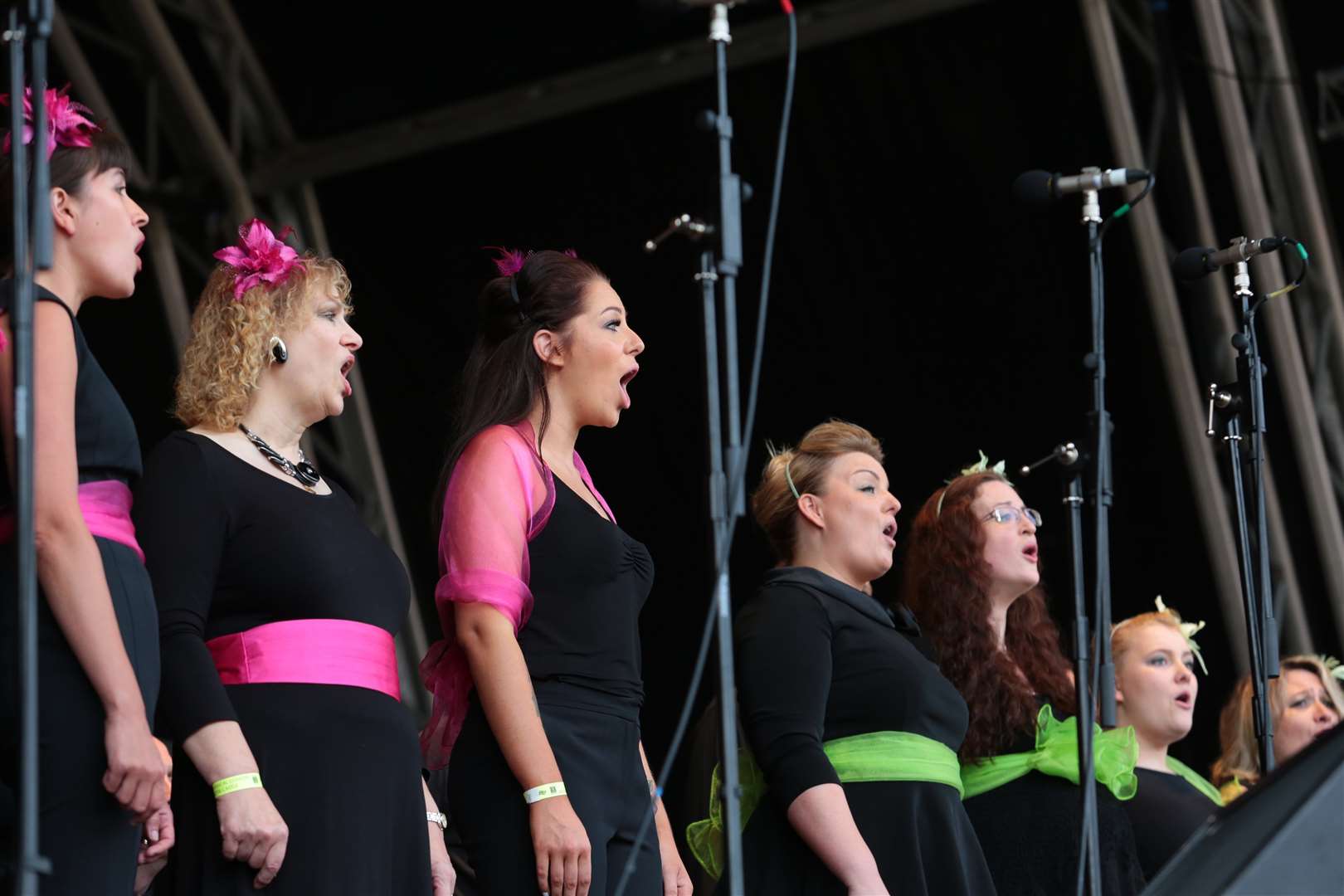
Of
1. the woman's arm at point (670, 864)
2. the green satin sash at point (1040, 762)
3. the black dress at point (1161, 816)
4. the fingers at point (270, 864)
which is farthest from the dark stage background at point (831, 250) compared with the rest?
the fingers at point (270, 864)

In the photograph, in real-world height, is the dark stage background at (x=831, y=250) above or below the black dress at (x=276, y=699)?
above

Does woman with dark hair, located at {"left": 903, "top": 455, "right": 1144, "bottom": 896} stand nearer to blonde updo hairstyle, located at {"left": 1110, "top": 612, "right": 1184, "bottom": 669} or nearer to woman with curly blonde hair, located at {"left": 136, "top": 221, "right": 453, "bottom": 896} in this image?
blonde updo hairstyle, located at {"left": 1110, "top": 612, "right": 1184, "bottom": 669}

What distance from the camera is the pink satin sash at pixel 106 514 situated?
90.9 inches

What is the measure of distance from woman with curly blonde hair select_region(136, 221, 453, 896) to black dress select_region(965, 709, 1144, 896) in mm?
1477

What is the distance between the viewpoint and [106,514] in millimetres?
2389

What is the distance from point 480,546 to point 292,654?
1.27ft

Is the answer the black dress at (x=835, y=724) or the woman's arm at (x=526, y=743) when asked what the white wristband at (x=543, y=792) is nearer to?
the woman's arm at (x=526, y=743)

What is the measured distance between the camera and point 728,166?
2.61m

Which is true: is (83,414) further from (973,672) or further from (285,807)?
(973,672)

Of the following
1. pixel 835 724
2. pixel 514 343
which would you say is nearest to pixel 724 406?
pixel 514 343

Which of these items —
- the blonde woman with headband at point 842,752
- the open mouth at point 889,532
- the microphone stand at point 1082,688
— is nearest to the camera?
the microphone stand at point 1082,688

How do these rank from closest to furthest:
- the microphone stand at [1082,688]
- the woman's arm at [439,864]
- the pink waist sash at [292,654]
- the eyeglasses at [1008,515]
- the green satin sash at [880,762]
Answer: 1. the pink waist sash at [292,654]
2. the woman's arm at [439,864]
3. the microphone stand at [1082,688]
4. the green satin sash at [880,762]
5. the eyeglasses at [1008,515]

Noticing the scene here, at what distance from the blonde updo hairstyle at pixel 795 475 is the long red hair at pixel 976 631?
42 cm

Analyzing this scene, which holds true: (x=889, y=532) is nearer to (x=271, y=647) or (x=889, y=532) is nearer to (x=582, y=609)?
(x=582, y=609)
